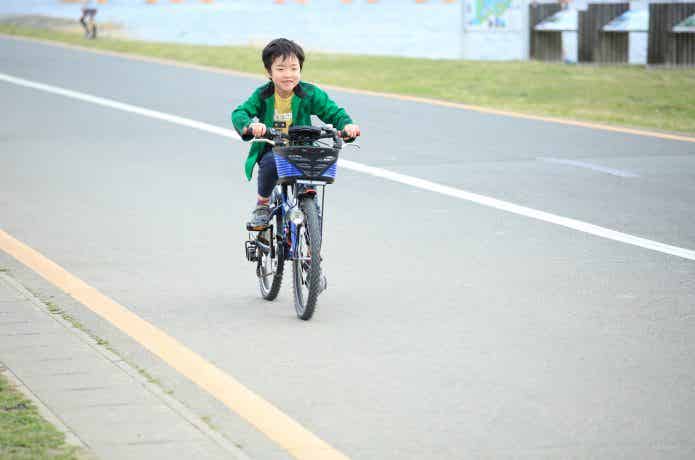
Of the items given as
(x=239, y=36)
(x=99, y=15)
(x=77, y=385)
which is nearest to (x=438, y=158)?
(x=77, y=385)

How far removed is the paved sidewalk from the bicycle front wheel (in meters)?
1.21

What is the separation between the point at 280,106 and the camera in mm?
7891

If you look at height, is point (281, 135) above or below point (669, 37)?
above

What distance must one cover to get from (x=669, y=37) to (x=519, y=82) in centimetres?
492

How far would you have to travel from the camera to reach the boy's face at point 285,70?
305 inches

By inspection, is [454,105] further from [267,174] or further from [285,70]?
[285,70]

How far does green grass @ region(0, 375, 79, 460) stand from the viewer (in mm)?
5043

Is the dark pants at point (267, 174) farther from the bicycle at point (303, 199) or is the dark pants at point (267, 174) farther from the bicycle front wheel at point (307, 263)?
the bicycle front wheel at point (307, 263)

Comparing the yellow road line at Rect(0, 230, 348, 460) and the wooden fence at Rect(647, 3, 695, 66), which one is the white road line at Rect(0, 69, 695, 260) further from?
the wooden fence at Rect(647, 3, 695, 66)

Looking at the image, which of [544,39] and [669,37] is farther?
[544,39]

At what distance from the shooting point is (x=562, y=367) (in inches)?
260

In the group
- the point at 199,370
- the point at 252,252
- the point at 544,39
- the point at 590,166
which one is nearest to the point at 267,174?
the point at 252,252

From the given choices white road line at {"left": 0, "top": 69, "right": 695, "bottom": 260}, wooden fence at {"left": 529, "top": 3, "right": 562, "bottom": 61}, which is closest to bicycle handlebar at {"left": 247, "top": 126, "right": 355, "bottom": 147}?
white road line at {"left": 0, "top": 69, "right": 695, "bottom": 260}

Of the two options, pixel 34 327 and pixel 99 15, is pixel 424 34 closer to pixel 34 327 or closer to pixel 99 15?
pixel 99 15
